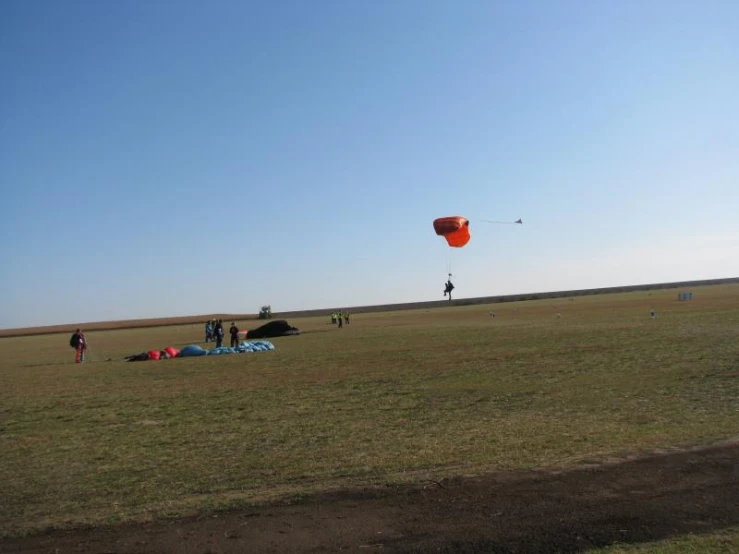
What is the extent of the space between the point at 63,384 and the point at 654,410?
1843 cm

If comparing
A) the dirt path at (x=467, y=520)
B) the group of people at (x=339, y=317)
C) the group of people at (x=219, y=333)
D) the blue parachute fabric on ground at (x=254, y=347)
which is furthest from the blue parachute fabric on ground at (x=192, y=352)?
the group of people at (x=339, y=317)

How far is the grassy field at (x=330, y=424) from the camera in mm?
8000

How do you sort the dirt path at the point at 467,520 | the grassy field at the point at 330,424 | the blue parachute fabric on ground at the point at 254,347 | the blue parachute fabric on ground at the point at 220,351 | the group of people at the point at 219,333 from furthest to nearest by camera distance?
the group of people at the point at 219,333 < the blue parachute fabric on ground at the point at 254,347 < the blue parachute fabric on ground at the point at 220,351 < the grassy field at the point at 330,424 < the dirt path at the point at 467,520

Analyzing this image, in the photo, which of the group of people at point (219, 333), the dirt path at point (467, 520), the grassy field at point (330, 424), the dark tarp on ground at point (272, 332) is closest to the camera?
the dirt path at point (467, 520)

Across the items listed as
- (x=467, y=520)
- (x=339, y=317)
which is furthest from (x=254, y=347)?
(x=467, y=520)

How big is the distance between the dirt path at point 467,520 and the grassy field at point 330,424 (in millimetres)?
617

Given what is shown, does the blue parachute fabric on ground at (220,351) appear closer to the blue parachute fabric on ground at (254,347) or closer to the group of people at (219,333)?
the blue parachute fabric on ground at (254,347)

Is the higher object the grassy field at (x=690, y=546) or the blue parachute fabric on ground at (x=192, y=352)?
the blue parachute fabric on ground at (x=192, y=352)

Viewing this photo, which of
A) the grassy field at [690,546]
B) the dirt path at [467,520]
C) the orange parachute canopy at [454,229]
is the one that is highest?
the orange parachute canopy at [454,229]

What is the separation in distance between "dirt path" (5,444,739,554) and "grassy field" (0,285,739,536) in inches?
24.3

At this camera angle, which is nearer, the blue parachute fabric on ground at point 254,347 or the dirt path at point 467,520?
the dirt path at point 467,520

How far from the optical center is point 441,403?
13625 millimetres

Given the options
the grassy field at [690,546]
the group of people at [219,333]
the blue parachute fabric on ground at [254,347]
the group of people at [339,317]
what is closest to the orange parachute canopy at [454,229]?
the blue parachute fabric on ground at [254,347]

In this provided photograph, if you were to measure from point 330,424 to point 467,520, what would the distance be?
587cm
